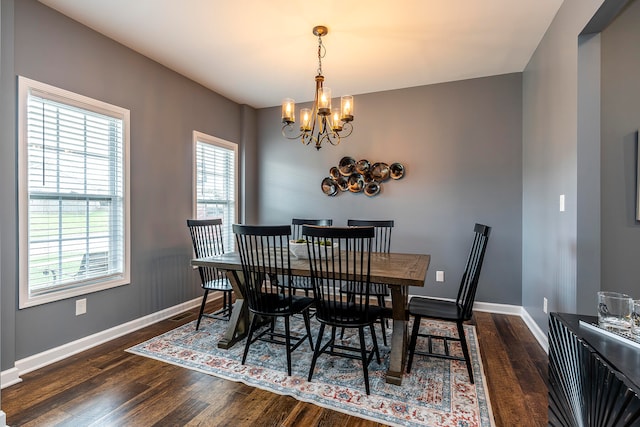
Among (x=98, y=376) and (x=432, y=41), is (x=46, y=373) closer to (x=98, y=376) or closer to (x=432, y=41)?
(x=98, y=376)

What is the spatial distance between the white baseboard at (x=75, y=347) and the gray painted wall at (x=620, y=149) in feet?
12.5

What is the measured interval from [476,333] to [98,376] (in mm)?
3144

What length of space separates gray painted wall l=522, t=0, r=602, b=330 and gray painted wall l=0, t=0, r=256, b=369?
142 inches

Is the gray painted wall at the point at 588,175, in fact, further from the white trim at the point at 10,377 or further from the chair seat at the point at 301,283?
the white trim at the point at 10,377

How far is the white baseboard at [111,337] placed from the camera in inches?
87.8

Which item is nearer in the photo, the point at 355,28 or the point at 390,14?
the point at 390,14

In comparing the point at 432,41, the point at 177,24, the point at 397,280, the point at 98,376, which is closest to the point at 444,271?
the point at 397,280

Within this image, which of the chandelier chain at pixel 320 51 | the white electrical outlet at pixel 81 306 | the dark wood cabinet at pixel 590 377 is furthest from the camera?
the chandelier chain at pixel 320 51

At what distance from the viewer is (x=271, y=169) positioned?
4.86 m

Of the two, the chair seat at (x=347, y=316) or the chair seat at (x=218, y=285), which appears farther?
the chair seat at (x=218, y=285)

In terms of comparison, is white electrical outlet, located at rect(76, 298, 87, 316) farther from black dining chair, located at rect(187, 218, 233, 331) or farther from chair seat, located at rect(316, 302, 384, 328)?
chair seat, located at rect(316, 302, 384, 328)

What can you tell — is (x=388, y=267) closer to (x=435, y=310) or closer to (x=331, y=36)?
(x=435, y=310)

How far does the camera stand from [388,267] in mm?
2396

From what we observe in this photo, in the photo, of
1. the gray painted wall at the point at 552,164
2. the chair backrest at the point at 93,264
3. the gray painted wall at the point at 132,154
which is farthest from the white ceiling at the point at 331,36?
the chair backrest at the point at 93,264
